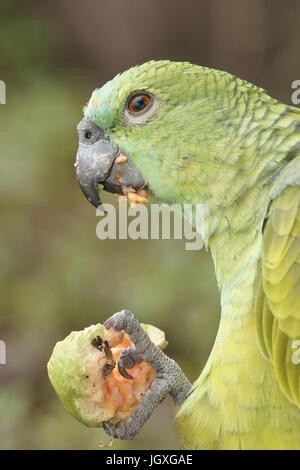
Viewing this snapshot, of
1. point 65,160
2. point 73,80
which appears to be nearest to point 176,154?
point 65,160

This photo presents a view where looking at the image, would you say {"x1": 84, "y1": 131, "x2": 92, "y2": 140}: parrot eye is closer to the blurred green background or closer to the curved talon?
the curved talon

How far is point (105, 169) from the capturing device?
64.9 inches

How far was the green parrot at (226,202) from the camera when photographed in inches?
55.6

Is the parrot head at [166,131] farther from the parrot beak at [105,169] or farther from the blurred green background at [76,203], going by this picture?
the blurred green background at [76,203]

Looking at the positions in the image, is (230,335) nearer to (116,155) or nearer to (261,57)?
(116,155)

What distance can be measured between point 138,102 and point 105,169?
7.7 inches

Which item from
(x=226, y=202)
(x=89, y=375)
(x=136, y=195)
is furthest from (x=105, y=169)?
(x=89, y=375)

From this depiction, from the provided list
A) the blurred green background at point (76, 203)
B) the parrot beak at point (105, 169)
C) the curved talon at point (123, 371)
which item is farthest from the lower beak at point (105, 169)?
the blurred green background at point (76, 203)

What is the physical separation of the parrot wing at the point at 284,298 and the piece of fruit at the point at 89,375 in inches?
16.1

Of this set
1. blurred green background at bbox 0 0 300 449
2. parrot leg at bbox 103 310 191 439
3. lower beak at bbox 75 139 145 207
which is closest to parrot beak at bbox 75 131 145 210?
lower beak at bbox 75 139 145 207

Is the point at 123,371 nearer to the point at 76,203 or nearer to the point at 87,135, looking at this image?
the point at 87,135

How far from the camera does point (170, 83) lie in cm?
162

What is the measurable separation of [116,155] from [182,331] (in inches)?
76.8

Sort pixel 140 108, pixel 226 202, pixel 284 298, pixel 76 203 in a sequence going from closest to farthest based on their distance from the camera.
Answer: pixel 284 298 < pixel 226 202 < pixel 140 108 < pixel 76 203
